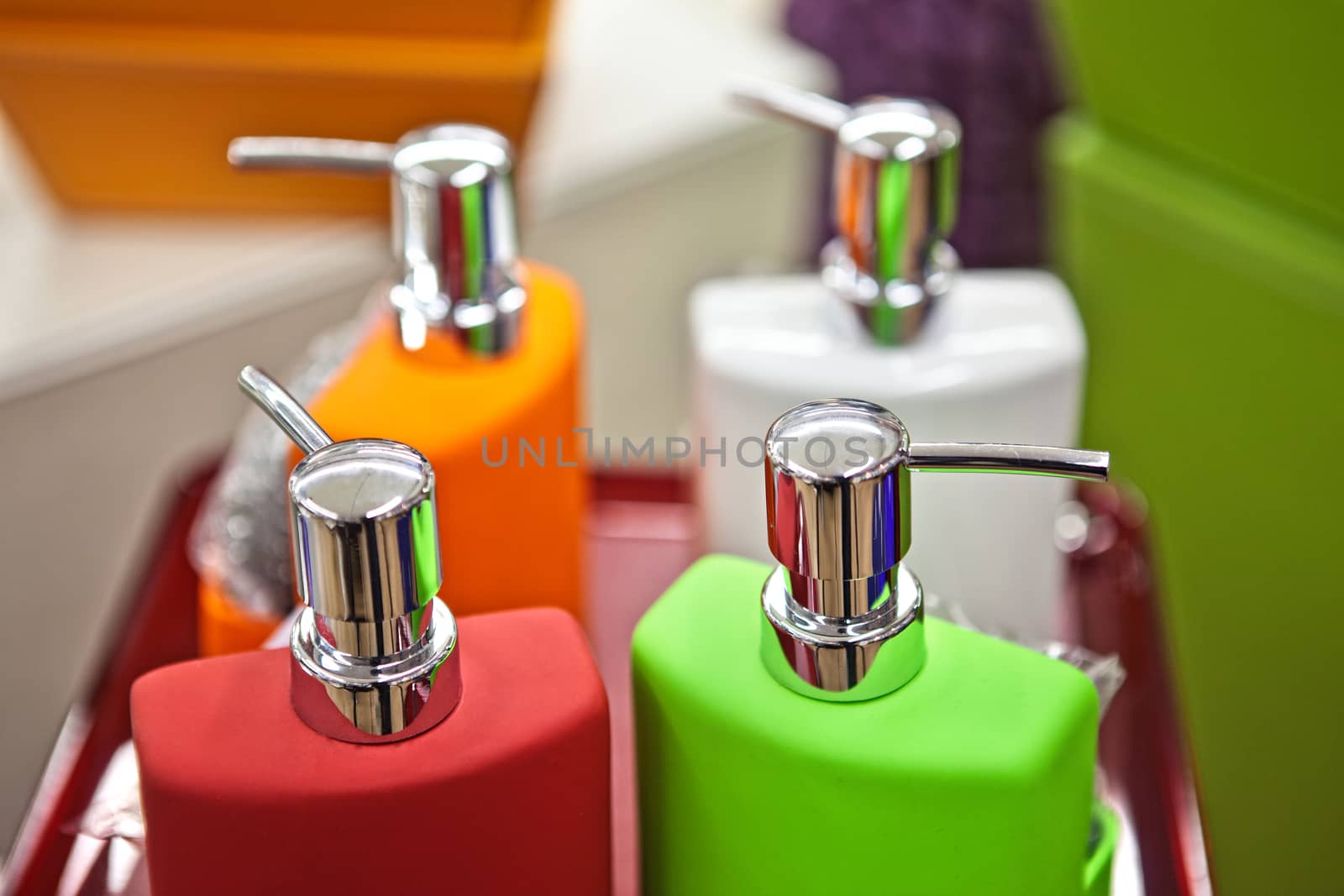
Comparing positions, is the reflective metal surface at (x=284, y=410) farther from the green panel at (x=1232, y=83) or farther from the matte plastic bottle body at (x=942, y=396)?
the green panel at (x=1232, y=83)

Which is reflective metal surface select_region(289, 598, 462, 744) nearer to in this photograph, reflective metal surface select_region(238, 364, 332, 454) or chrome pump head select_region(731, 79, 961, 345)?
reflective metal surface select_region(238, 364, 332, 454)

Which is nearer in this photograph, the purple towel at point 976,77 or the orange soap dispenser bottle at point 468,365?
the orange soap dispenser bottle at point 468,365

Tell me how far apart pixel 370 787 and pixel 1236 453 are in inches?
14.1

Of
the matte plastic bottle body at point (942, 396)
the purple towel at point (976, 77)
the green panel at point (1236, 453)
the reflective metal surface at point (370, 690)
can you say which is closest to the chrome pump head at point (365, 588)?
the reflective metal surface at point (370, 690)

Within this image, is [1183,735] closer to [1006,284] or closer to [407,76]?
[1006,284]

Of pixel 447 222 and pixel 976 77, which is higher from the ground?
pixel 447 222

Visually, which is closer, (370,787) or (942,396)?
(370,787)

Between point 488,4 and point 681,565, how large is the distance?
223 millimetres

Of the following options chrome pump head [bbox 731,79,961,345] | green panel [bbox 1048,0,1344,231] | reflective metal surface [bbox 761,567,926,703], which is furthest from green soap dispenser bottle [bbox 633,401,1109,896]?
green panel [bbox 1048,0,1344,231]

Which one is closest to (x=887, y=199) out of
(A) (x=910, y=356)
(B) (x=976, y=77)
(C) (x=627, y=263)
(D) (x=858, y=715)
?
(A) (x=910, y=356)

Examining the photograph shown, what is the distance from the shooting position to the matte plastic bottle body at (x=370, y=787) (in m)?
0.26

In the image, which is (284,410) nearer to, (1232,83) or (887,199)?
(887,199)

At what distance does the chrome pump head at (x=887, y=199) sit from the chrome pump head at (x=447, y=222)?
72 millimetres

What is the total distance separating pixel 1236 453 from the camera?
0.50 metres
